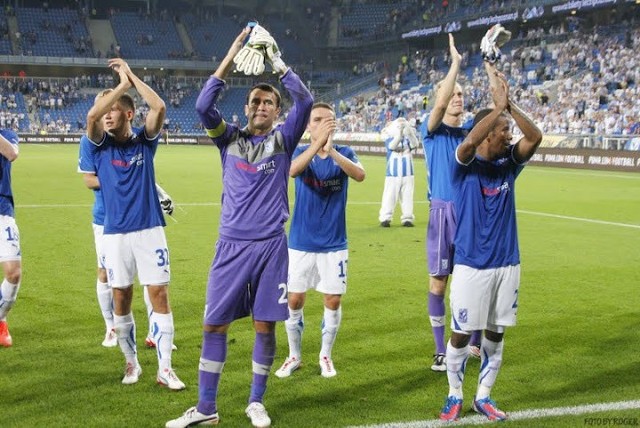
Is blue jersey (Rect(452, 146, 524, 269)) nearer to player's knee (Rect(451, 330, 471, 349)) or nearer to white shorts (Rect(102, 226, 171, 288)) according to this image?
player's knee (Rect(451, 330, 471, 349))

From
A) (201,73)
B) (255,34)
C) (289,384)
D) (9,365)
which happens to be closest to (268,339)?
(289,384)

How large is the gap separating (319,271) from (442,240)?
1183 millimetres

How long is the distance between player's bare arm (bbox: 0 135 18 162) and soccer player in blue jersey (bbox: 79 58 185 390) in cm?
112

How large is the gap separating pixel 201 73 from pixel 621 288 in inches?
2615

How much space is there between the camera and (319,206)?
6.41m

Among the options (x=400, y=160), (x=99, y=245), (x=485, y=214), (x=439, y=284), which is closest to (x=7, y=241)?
(x=99, y=245)

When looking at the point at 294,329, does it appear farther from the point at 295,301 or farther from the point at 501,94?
the point at 501,94

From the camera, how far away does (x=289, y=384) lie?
6.14 metres

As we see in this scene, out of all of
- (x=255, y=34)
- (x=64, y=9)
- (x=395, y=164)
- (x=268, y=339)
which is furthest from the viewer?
(x=64, y=9)

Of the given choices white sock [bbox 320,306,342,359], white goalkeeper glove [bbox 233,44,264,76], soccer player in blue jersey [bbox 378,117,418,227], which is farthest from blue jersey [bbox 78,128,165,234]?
soccer player in blue jersey [bbox 378,117,418,227]

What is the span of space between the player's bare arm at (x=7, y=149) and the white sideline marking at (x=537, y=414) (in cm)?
→ 397

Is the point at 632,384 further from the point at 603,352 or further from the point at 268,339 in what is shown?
the point at 268,339

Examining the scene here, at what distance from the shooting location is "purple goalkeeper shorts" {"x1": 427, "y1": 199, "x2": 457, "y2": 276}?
6.70m

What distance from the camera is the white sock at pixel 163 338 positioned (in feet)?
19.6
